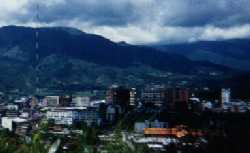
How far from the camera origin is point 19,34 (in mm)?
115312

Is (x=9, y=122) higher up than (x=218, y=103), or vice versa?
(x=218, y=103)

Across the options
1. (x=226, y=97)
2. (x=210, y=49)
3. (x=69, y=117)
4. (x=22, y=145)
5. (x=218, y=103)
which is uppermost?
(x=210, y=49)

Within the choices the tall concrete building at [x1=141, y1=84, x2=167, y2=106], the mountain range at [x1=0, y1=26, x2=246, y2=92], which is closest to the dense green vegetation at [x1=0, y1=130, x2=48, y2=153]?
the tall concrete building at [x1=141, y1=84, x2=167, y2=106]

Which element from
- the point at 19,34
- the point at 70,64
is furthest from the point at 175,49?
the point at 70,64

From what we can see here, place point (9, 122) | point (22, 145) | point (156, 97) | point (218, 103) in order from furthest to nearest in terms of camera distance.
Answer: point (156, 97) < point (218, 103) < point (9, 122) < point (22, 145)

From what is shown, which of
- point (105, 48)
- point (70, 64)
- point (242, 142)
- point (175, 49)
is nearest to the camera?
point (242, 142)

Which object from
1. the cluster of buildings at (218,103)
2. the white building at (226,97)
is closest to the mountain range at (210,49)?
the white building at (226,97)

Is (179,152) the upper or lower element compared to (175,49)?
lower

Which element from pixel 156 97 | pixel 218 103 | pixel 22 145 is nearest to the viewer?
pixel 22 145

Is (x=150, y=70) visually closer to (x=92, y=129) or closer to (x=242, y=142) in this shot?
(x=242, y=142)

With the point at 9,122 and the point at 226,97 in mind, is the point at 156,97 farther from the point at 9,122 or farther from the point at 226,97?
the point at 9,122

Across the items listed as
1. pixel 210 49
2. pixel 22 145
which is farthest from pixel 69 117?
pixel 210 49

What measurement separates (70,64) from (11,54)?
39.7 feet

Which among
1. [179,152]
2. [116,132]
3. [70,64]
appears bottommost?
[179,152]
